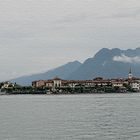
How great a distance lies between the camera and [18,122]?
48.3 m

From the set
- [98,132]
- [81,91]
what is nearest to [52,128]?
[98,132]

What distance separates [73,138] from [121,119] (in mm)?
14363

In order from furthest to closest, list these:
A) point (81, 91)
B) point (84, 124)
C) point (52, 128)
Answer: point (81, 91)
point (84, 124)
point (52, 128)

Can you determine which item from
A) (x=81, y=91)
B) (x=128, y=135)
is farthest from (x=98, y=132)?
(x=81, y=91)

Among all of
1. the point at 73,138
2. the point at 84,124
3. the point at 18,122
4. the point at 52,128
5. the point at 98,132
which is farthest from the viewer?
the point at 18,122

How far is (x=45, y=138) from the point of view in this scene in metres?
36.2

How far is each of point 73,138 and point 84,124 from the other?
9.30 m

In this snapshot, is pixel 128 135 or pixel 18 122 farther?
pixel 18 122

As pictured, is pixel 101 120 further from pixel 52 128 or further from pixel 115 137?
pixel 115 137

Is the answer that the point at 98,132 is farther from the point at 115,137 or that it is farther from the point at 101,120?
the point at 101,120

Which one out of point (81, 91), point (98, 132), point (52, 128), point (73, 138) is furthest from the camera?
point (81, 91)

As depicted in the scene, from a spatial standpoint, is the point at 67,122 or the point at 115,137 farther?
the point at 67,122

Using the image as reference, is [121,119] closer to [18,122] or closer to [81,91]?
[18,122]

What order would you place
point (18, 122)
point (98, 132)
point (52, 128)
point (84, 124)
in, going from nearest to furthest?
point (98, 132) → point (52, 128) → point (84, 124) → point (18, 122)
